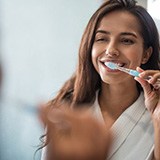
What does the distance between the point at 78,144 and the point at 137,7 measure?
0.61 metres

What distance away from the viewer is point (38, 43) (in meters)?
0.92

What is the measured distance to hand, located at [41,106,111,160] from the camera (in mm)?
186

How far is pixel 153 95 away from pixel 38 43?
417 mm

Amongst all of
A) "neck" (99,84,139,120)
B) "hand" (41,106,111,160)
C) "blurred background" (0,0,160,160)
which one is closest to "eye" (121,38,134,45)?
"neck" (99,84,139,120)

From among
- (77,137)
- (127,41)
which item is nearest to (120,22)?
(127,41)

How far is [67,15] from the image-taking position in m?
1.02

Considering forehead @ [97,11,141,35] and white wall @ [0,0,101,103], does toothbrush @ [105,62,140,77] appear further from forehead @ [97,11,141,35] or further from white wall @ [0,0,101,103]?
white wall @ [0,0,101,103]

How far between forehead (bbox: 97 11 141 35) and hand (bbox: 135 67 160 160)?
4.8 inches

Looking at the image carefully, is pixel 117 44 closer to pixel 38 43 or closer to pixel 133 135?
pixel 133 135

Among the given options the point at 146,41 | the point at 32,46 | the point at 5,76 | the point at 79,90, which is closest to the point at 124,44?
the point at 146,41

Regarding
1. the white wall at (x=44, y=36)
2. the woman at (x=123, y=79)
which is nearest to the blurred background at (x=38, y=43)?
the white wall at (x=44, y=36)

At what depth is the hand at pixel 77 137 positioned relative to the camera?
19 cm

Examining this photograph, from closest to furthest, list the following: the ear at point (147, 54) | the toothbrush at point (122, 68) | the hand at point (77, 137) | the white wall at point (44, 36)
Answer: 1. the hand at point (77, 137)
2. the toothbrush at point (122, 68)
3. the ear at point (147, 54)
4. the white wall at point (44, 36)

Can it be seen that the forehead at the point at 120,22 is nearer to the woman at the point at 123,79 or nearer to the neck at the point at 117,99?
the woman at the point at 123,79
